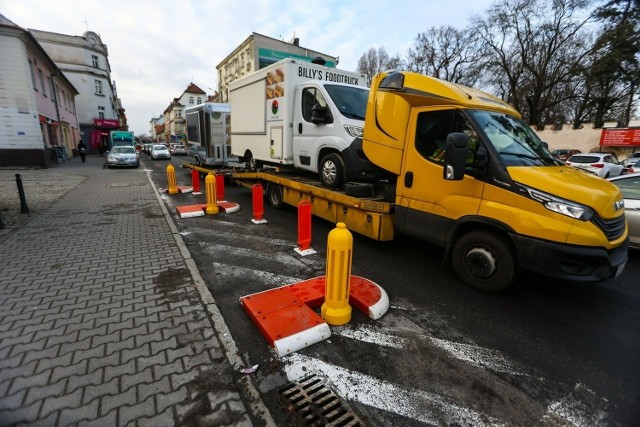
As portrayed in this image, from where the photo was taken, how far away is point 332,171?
6258 millimetres

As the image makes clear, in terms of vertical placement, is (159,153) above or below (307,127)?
below

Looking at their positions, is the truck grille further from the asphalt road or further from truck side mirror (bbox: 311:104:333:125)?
truck side mirror (bbox: 311:104:333:125)

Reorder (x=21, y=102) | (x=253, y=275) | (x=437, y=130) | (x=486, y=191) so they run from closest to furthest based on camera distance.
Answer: (x=486, y=191)
(x=437, y=130)
(x=253, y=275)
(x=21, y=102)

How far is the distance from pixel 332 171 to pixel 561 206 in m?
3.88

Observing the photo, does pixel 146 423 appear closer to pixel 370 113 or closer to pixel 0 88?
pixel 370 113

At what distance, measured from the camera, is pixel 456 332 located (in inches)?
130

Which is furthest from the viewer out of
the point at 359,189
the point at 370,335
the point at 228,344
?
the point at 359,189

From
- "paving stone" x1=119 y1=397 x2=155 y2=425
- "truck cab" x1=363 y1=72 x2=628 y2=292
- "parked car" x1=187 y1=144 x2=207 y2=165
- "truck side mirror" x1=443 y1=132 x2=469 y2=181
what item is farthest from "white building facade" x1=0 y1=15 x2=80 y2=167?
"truck side mirror" x1=443 y1=132 x2=469 y2=181

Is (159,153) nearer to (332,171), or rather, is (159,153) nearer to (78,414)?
(332,171)

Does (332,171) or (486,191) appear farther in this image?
(332,171)

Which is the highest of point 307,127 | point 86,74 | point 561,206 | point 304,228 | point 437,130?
point 86,74

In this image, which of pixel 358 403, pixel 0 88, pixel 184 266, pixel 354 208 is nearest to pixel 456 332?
pixel 358 403

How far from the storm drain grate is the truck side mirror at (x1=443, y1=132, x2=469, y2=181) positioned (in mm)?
2773

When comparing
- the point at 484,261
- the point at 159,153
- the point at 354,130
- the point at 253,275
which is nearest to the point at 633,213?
the point at 484,261
